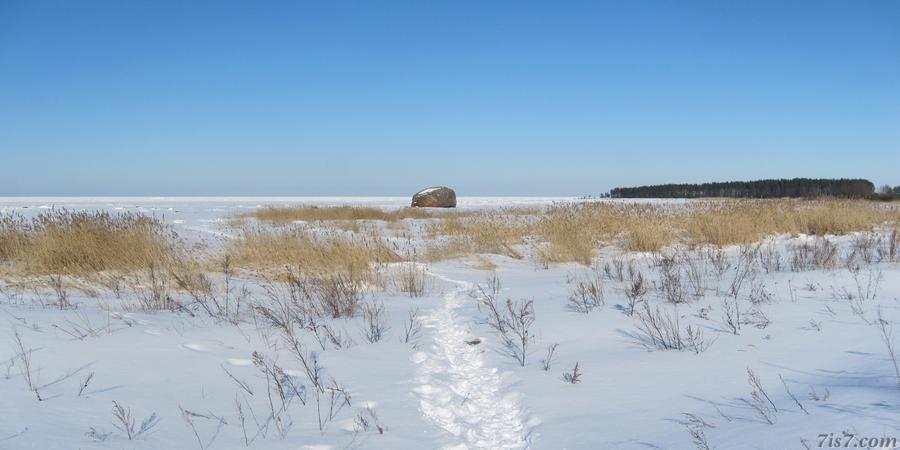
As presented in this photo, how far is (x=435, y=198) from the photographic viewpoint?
30562 millimetres

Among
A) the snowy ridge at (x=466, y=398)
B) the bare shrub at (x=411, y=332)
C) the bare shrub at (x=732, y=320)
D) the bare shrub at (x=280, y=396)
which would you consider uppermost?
the bare shrub at (x=732, y=320)

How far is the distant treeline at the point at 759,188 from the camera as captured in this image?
1439 inches

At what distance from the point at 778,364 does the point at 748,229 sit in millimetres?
8594

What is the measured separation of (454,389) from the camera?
2.80 metres

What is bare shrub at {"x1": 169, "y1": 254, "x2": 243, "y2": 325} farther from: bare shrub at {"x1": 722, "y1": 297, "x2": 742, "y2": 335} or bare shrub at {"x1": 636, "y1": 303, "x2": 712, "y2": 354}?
bare shrub at {"x1": 722, "y1": 297, "x2": 742, "y2": 335}

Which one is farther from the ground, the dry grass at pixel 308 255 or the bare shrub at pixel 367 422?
the dry grass at pixel 308 255

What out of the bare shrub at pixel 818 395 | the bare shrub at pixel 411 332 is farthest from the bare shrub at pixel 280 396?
the bare shrub at pixel 818 395

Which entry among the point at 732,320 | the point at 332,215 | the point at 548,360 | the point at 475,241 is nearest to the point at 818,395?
the point at 548,360

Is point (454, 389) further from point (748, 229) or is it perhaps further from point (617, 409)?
point (748, 229)

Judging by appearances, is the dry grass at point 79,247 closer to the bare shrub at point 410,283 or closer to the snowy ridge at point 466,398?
the bare shrub at point 410,283

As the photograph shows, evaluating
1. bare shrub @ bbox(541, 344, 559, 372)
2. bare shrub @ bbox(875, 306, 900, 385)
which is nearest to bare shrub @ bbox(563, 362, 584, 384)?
bare shrub @ bbox(541, 344, 559, 372)

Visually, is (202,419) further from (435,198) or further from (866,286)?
(435,198)

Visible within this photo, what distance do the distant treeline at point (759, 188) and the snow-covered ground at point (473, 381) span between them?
36.9 m

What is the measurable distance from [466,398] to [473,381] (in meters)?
0.29
